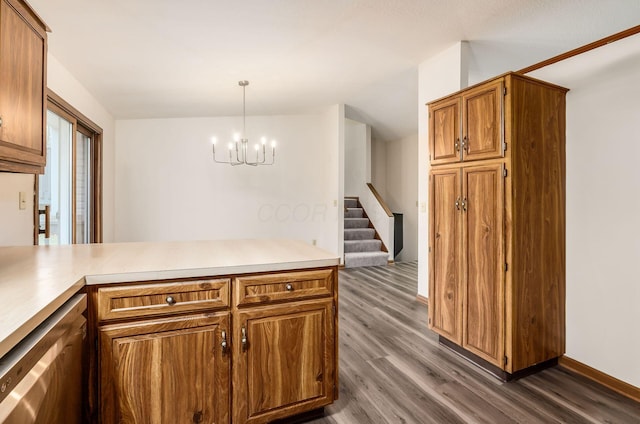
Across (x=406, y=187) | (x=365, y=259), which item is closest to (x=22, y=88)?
(x=365, y=259)

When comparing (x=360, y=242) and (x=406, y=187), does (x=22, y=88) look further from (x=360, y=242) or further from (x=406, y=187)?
(x=406, y=187)

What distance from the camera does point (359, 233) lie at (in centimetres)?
624

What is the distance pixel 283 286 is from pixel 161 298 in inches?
20.7

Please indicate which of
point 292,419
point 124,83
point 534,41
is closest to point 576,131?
point 534,41

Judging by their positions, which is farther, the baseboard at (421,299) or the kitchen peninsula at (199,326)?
the baseboard at (421,299)

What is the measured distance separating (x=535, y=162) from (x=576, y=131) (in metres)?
0.41

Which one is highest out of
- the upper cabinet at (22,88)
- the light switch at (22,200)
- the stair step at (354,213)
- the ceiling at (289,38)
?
the ceiling at (289,38)

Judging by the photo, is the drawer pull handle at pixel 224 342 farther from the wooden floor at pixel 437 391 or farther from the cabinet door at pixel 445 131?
the cabinet door at pixel 445 131

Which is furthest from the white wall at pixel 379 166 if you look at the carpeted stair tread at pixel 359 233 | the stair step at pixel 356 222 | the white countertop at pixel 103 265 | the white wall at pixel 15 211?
the white wall at pixel 15 211

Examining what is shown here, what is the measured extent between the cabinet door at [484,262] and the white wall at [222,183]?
3185 mm

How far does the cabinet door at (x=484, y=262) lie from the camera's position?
2.06 metres

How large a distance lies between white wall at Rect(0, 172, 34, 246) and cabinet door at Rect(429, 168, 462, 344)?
3.04 metres

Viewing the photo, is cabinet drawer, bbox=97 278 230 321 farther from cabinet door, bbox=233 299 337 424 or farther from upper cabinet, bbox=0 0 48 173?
upper cabinet, bbox=0 0 48 173

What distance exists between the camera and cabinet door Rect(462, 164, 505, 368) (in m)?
2.06
